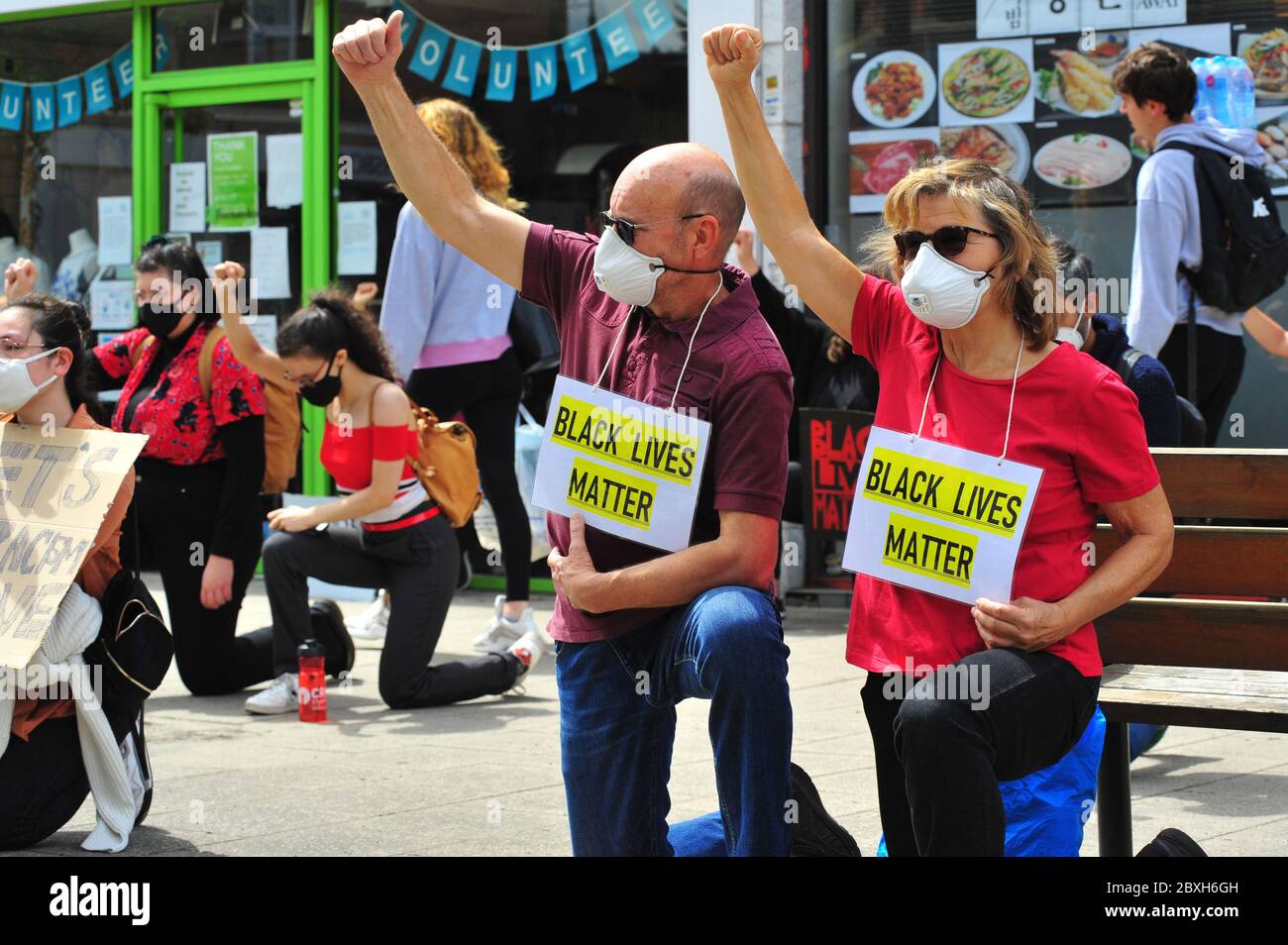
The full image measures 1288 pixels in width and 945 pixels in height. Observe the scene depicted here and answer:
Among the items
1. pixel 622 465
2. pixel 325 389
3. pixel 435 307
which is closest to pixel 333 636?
pixel 325 389

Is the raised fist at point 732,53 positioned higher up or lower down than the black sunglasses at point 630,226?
higher up

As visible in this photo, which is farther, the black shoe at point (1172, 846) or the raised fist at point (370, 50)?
the black shoe at point (1172, 846)

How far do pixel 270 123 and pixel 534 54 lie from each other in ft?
5.86

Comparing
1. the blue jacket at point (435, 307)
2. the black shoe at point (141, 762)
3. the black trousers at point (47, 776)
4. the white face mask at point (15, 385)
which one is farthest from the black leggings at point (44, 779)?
the blue jacket at point (435, 307)

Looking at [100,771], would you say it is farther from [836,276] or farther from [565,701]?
[836,276]

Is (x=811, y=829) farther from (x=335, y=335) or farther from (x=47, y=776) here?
(x=335, y=335)

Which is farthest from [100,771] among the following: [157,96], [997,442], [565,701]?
[157,96]

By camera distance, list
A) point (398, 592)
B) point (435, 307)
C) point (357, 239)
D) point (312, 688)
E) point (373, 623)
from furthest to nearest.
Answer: point (357, 239) < point (373, 623) < point (435, 307) < point (398, 592) < point (312, 688)

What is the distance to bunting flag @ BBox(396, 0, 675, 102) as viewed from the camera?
9.39 m

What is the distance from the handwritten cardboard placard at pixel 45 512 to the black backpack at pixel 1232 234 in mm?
3788

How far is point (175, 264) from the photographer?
687cm

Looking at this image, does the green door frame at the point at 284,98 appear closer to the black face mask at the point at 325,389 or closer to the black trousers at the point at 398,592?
the black trousers at the point at 398,592

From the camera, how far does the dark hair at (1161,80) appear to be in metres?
6.52
